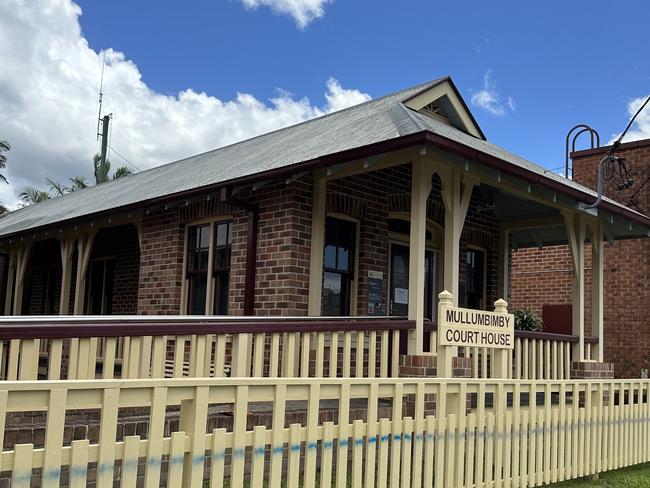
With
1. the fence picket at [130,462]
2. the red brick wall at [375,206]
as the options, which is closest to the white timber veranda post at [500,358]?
the red brick wall at [375,206]

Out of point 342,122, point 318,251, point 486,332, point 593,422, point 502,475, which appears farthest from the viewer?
point 342,122

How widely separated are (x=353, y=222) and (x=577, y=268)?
10.9 feet

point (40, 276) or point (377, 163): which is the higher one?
point (377, 163)

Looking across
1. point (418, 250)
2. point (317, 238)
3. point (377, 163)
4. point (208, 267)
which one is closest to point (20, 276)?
point (208, 267)

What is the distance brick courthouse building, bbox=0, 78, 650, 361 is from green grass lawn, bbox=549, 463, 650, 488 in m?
2.05

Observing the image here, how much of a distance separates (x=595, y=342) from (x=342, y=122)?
5.19 meters

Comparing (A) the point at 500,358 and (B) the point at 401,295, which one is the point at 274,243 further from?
(A) the point at 500,358

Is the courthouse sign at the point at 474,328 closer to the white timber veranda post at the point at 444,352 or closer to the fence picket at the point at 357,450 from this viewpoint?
the white timber veranda post at the point at 444,352

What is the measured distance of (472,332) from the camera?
6.55 m

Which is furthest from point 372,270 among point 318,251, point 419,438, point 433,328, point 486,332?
point 419,438

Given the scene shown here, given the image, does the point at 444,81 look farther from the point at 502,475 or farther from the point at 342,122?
the point at 502,475

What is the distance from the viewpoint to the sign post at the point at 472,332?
630 cm

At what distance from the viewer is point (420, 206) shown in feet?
25.2

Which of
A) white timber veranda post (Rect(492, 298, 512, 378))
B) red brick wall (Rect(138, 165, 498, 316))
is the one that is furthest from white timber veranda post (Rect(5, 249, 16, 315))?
white timber veranda post (Rect(492, 298, 512, 378))
